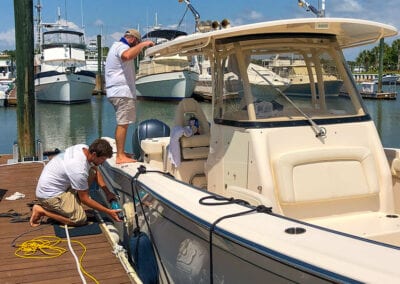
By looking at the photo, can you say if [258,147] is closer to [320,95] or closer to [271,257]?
[320,95]

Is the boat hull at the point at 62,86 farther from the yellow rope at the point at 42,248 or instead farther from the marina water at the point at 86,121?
the yellow rope at the point at 42,248

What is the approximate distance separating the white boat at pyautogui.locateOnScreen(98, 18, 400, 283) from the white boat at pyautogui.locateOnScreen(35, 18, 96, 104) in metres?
34.4

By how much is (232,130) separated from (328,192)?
3.23 feet

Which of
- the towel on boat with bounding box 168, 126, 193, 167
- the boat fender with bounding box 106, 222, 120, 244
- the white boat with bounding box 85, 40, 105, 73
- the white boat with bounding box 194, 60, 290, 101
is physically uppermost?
the white boat with bounding box 85, 40, 105, 73

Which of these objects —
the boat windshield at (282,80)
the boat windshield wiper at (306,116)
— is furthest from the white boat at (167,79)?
the boat windshield wiper at (306,116)

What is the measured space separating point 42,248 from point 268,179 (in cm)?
252

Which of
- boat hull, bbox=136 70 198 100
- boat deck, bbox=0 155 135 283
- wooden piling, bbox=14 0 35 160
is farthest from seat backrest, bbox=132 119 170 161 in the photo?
boat hull, bbox=136 70 198 100

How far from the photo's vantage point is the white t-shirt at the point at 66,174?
5387mm

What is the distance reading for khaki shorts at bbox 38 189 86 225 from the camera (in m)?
5.61

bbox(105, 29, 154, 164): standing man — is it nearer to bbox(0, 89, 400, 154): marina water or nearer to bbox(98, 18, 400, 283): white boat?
bbox(98, 18, 400, 283): white boat

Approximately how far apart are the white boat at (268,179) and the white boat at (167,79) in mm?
34075

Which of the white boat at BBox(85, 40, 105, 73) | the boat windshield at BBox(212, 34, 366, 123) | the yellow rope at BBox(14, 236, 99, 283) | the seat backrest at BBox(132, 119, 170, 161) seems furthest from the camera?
the white boat at BBox(85, 40, 105, 73)

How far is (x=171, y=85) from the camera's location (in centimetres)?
4053

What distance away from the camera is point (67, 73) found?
126ft
